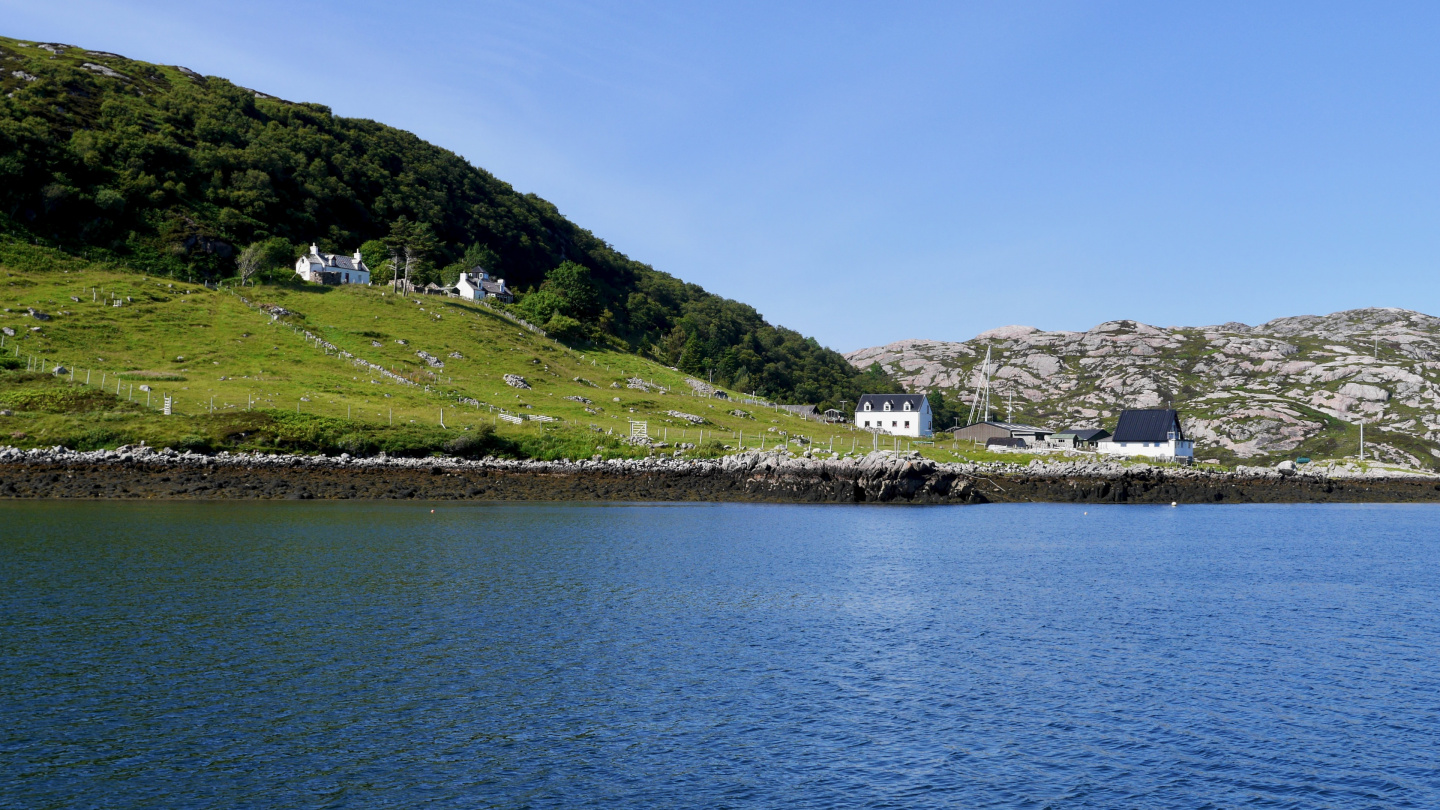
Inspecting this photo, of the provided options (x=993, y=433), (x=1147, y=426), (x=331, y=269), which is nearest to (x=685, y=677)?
(x=993, y=433)

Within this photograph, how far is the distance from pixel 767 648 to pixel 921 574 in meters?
18.4

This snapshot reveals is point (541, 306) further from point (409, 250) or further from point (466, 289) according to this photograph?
point (409, 250)

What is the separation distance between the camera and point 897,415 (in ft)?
507

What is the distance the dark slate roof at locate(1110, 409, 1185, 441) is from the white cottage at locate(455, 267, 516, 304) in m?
117

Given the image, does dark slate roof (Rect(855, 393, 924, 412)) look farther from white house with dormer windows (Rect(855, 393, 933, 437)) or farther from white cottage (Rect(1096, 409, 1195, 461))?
white cottage (Rect(1096, 409, 1195, 461))

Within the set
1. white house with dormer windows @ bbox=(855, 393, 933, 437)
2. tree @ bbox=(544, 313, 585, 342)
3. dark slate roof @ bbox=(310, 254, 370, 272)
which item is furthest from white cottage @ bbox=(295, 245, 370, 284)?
white house with dormer windows @ bbox=(855, 393, 933, 437)

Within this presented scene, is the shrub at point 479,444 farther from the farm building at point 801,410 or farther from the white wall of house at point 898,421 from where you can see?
the white wall of house at point 898,421

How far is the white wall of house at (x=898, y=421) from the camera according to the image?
501ft

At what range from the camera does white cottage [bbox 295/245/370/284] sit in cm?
15450

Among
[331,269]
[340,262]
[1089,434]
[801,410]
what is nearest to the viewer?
[801,410]

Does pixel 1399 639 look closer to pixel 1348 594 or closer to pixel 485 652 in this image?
pixel 1348 594

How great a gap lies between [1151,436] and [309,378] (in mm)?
129844

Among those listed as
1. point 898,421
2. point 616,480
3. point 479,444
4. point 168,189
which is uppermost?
point 168,189

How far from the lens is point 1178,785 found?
1870 centimetres
